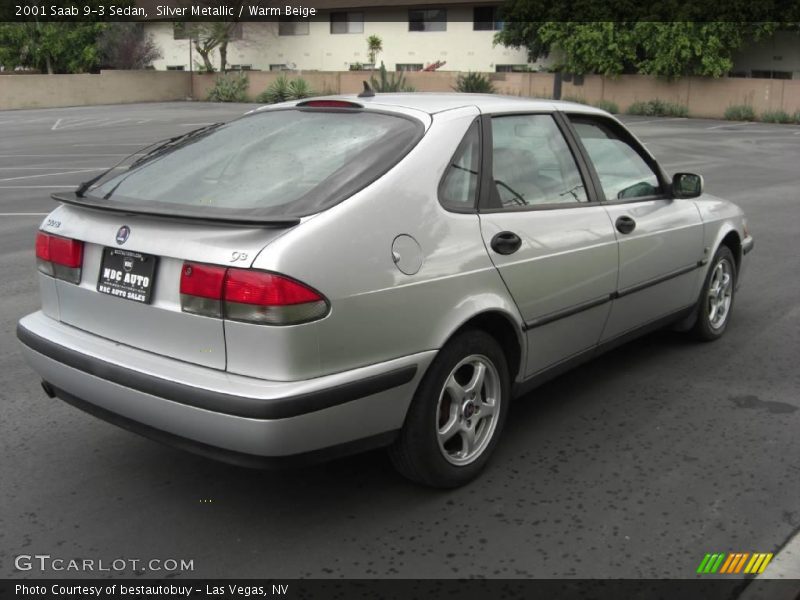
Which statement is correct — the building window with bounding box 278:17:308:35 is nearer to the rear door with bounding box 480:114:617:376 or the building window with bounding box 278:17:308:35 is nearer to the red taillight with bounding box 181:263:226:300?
the rear door with bounding box 480:114:617:376

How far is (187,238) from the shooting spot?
11.0ft

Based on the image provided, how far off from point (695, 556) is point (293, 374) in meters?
1.65

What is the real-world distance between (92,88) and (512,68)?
22418mm

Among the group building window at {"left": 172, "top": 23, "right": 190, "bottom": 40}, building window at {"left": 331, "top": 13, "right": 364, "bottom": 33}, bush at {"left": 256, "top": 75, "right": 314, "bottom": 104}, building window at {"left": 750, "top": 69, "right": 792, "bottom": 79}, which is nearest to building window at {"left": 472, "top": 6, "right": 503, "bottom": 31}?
building window at {"left": 331, "top": 13, "right": 364, "bottom": 33}

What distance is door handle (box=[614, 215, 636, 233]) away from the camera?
186 inches

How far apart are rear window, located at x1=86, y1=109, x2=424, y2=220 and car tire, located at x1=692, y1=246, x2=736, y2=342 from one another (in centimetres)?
280

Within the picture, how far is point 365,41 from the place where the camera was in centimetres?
5131

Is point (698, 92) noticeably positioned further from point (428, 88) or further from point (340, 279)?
point (340, 279)

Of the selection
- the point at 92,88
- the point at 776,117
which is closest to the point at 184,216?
the point at 776,117

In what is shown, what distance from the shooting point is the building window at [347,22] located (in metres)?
51.6

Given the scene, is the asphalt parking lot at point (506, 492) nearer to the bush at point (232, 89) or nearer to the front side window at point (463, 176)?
the front side window at point (463, 176)
